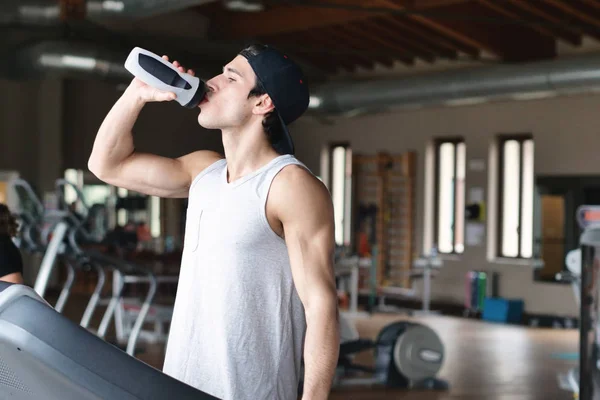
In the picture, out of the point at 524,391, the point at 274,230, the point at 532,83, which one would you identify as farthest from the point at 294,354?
the point at 532,83

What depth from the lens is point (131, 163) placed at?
193cm

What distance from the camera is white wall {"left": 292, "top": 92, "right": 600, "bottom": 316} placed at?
11.9m

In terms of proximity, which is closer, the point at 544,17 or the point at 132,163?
the point at 132,163

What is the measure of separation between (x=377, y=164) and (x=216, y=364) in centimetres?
1288

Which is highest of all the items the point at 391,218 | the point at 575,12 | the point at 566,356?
the point at 575,12

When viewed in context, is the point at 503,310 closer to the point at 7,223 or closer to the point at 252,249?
the point at 7,223

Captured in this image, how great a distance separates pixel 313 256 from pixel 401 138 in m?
12.7

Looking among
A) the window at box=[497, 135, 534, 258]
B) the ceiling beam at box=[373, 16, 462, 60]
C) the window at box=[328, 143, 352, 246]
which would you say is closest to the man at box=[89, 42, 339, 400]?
the ceiling beam at box=[373, 16, 462, 60]

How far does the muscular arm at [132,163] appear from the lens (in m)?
1.86

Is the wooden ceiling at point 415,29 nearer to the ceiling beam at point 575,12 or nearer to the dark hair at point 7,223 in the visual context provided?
the ceiling beam at point 575,12

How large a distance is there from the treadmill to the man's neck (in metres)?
0.74

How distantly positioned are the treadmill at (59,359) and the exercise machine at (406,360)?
6088mm

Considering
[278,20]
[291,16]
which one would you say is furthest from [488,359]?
[278,20]

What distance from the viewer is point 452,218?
13773 mm
